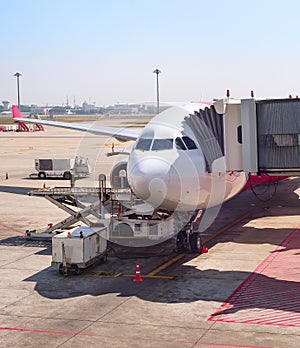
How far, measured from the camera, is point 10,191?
45.3 m

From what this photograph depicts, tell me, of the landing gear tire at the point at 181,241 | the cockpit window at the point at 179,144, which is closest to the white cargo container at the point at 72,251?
the landing gear tire at the point at 181,241

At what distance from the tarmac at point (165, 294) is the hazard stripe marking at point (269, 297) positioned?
30 millimetres

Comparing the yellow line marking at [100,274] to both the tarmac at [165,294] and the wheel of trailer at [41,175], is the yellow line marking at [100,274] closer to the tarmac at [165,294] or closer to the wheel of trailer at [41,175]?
the tarmac at [165,294]

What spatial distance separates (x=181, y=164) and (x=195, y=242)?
13.7 feet

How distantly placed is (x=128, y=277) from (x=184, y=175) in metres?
4.19

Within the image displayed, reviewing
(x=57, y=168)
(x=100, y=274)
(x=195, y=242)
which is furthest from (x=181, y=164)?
(x=57, y=168)

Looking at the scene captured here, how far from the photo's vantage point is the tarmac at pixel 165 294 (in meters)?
15.4

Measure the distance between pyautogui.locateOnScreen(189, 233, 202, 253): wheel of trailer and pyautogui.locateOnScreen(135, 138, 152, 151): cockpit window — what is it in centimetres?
439

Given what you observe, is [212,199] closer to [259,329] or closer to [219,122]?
[219,122]

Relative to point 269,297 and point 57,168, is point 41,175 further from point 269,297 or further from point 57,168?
point 269,297

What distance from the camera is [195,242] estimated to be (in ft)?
80.2

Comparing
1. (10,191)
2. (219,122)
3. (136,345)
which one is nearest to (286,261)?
(219,122)

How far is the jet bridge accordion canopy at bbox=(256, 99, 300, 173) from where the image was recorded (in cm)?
2350

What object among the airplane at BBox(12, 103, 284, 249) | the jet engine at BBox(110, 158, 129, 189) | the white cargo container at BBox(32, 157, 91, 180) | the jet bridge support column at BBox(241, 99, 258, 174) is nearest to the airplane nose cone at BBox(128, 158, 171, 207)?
the airplane at BBox(12, 103, 284, 249)
